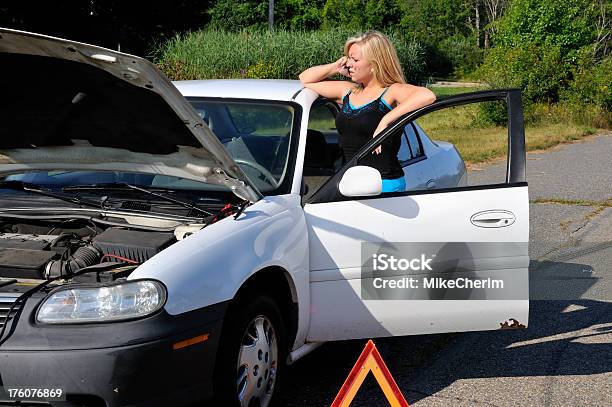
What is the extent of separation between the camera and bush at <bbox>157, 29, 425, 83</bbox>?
25500 mm

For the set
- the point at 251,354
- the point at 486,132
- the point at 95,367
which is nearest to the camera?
the point at 95,367

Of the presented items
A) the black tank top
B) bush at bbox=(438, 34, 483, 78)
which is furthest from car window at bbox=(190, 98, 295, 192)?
bush at bbox=(438, 34, 483, 78)

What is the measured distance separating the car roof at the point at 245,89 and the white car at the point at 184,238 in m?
0.06

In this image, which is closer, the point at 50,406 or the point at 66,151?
the point at 50,406

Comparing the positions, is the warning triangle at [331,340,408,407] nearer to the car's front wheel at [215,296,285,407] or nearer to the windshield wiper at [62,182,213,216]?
the car's front wheel at [215,296,285,407]

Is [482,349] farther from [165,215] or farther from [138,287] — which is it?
[138,287]

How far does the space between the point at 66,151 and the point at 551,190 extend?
9.12 meters

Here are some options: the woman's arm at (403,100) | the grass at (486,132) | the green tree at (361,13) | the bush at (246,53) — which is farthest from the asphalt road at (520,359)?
the green tree at (361,13)

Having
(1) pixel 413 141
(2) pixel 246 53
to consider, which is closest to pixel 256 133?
(1) pixel 413 141

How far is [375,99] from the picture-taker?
5309 mm

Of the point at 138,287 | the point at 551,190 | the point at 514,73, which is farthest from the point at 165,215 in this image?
the point at 514,73

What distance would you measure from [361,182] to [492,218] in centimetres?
73

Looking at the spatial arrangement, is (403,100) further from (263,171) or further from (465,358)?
(465,358)

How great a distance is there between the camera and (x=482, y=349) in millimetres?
5805
